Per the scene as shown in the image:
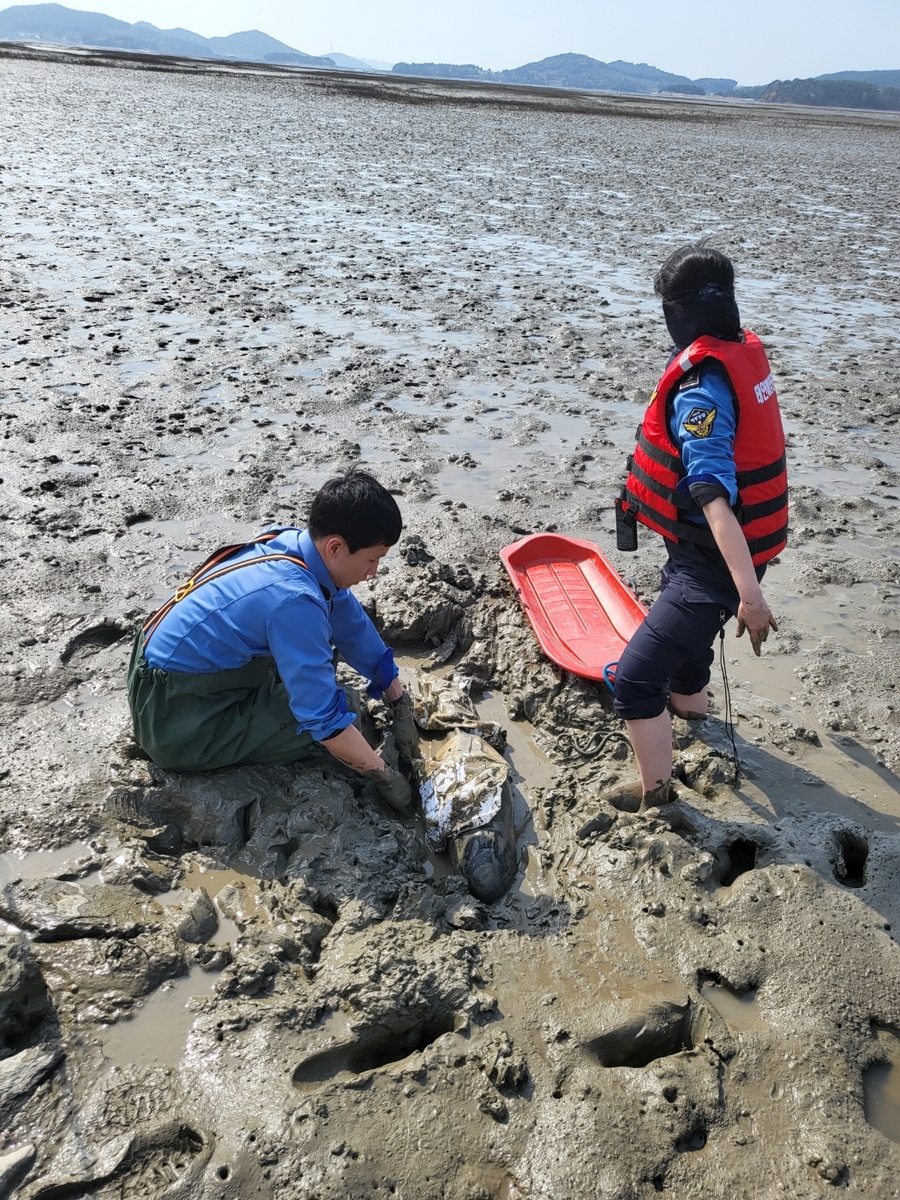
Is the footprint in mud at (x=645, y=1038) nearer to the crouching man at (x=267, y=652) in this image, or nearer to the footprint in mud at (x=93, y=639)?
the crouching man at (x=267, y=652)

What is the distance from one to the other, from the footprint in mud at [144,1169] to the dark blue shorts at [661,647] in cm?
186

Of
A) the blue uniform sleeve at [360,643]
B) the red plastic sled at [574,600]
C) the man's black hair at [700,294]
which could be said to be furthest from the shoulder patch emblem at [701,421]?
the blue uniform sleeve at [360,643]

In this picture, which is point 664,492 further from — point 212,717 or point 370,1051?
point 370,1051

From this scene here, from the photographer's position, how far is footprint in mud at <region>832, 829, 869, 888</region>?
2.89m

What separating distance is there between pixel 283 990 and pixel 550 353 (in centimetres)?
666

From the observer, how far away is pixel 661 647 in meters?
3.01

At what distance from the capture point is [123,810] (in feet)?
9.75

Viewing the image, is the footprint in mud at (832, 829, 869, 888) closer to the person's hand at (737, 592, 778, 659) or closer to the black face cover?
the person's hand at (737, 592, 778, 659)

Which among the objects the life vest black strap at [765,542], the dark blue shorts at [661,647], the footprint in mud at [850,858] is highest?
the life vest black strap at [765,542]

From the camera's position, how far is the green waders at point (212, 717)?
294cm

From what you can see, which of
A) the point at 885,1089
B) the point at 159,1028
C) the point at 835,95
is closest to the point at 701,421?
the point at 885,1089

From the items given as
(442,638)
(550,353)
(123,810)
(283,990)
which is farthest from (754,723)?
(550,353)

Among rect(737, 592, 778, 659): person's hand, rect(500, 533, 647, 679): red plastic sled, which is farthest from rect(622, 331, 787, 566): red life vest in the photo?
rect(500, 533, 647, 679): red plastic sled

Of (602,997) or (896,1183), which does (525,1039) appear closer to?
(602,997)
